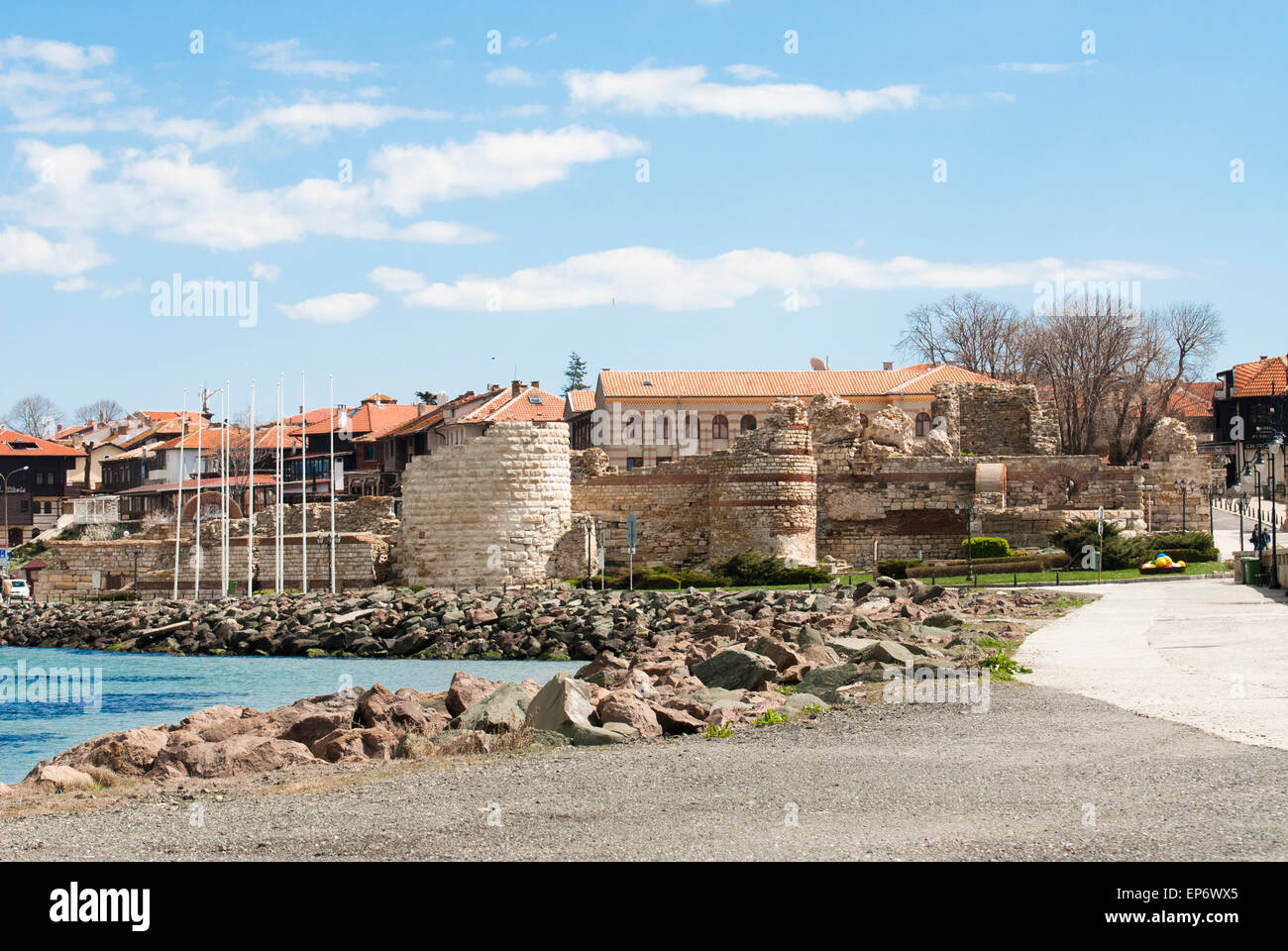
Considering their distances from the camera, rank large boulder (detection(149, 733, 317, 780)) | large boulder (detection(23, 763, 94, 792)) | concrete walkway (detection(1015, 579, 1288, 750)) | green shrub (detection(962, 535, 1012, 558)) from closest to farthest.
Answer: large boulder (detection(23, 763, 94, 792)), large boulder (detection(149, 733, 317, 780)), concrete walkway (detection(1015, 579, 1288, 750)), green shrub (detection(962, 535, 1012, 558))

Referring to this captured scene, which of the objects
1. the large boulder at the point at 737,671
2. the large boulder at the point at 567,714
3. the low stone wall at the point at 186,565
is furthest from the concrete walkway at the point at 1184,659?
the low stone wall at the point at 186,565

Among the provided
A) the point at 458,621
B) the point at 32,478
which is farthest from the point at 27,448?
the point at 458,621

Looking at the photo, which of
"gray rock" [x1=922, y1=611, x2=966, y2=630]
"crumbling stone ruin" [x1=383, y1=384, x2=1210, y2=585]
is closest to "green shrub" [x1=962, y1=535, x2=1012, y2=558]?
"crumbling stone ruin" [x1=383, y1=384, x2=1210, y2=585]

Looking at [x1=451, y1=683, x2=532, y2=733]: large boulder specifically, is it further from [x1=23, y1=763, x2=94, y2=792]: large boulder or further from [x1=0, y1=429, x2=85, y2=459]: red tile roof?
[x1=0, y1=429, x2=85, y2=459]: red tile roof

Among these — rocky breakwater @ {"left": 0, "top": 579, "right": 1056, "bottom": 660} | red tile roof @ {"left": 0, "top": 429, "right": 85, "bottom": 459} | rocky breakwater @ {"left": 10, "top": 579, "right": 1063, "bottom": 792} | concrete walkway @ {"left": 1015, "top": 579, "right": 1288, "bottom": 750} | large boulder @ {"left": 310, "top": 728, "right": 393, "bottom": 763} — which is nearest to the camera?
rocky breakwater @ {"left": 10, "top": 579, "right": 1063, "bottom": 792}

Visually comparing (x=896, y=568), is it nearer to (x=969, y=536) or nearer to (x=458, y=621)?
(x=969, y=536)

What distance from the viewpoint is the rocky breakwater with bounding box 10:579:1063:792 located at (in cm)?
1155

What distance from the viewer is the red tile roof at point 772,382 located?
59.2 metres

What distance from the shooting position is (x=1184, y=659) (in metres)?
16.4

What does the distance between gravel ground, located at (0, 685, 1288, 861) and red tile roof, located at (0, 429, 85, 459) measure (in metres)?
80.4
